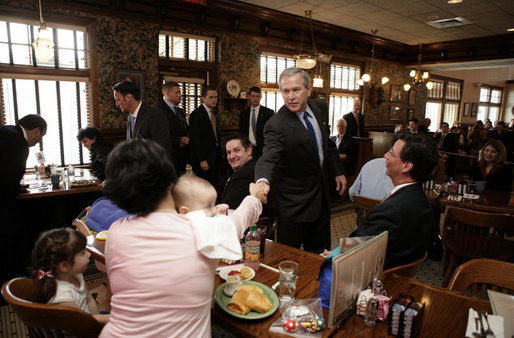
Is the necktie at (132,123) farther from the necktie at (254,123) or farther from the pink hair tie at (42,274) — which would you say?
the necktie at (254,123)

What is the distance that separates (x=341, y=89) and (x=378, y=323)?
8283 millimetres

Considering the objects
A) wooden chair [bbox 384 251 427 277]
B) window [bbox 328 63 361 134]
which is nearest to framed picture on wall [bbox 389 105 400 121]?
window [bbox 328 63 361 134]

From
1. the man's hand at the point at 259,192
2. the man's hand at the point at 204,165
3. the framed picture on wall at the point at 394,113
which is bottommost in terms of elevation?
the man's hand at the point at 204,165

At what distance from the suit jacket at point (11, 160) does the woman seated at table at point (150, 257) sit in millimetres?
2460

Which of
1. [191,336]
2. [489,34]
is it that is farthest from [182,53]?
[489,34]

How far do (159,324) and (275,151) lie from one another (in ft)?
4.92

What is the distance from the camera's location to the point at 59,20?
4.54 metres

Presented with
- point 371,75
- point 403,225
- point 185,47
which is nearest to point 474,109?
point 371,75

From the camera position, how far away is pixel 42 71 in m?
4.62

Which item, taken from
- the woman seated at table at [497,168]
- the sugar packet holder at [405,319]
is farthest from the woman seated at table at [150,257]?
the woman seated at table at [497,168]

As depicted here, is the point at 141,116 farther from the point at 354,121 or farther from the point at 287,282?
the point at 354,121

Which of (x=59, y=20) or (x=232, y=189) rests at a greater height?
(x=59, y=20)

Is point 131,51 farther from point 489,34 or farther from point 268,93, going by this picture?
point 489,34

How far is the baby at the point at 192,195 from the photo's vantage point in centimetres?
118
